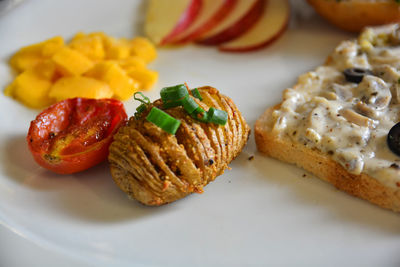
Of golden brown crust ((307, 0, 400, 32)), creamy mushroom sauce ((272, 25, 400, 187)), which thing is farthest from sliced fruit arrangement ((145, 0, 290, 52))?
creamy mushroom sauce ((272, 25, 400, 187))

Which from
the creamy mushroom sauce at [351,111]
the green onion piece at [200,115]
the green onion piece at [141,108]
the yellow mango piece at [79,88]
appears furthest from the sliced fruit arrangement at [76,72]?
the creamy mushroom sauce at [351,111]

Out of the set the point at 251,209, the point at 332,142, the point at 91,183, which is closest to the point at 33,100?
the point at 91,183

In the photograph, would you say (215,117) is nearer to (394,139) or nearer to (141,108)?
(141,108)

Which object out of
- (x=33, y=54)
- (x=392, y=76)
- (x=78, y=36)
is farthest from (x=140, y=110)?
(x=392, y=76)

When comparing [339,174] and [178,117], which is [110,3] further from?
[339,174]

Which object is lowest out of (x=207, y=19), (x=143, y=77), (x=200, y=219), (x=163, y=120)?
(x=200, y=219)

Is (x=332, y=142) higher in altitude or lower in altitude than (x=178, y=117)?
lower
